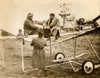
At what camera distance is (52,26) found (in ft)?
9.33

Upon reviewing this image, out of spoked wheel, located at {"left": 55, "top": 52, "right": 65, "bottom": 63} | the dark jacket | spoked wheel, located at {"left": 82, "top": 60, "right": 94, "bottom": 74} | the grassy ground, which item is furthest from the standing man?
spoked wheel, located at {"left": 82, "top": 60, "right": 94, "bottom": 74}

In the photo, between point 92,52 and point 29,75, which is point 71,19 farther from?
point 29,75

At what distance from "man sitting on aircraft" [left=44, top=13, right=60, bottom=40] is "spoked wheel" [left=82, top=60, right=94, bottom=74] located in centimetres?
41

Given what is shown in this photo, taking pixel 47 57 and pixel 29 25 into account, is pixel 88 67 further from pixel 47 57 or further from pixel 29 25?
pixel 29 25

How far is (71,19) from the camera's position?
2.89 metres

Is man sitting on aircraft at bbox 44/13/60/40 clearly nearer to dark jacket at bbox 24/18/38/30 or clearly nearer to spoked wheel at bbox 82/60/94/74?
dark jacket at bbox 24/18/38/30

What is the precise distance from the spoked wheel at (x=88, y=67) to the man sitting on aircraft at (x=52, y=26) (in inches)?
16.3

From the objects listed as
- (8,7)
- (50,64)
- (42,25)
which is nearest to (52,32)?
(42,25)

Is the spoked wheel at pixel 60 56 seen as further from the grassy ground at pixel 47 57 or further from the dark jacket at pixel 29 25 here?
the dark jacket at pixel 29 25

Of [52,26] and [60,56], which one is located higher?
[52,26]

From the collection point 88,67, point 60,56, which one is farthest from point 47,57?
point 88,67

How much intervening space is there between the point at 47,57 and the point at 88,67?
43 cm

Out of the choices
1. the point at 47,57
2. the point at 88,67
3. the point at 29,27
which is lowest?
the point at 88,67

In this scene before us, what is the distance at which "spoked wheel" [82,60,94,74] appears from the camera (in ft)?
9.36
